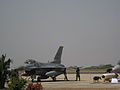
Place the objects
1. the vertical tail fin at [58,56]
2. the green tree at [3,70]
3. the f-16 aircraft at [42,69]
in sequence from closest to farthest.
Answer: the green tree at [3,70] → the f-16 aircraft at [42,69] → the vertical tail fin at [58,56]

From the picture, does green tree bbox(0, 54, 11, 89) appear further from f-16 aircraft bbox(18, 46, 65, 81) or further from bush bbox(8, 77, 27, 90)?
f-16 aircraft bbox(18, 46, 65, 81)

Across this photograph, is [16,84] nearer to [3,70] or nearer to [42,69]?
[3,70]

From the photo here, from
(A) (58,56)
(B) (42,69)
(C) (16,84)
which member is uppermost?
(A) (58,56)

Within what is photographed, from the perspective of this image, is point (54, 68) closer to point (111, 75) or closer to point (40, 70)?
point (40, 70)

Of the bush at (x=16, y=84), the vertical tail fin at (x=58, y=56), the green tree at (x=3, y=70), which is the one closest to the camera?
the bush at (x=16, y=84)

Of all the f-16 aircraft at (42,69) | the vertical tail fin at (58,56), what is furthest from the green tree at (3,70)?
the vertical tail fin at (58,56)

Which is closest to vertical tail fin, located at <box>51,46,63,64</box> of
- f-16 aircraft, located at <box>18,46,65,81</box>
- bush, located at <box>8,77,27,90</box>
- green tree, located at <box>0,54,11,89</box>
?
f-16 aircraft, located at <box>18,46,65,81</box>

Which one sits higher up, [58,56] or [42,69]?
[58,56]

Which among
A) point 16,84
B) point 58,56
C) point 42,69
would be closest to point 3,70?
point 16,84

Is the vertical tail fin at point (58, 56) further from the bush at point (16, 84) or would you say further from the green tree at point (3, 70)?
the bush at point (16, 84)

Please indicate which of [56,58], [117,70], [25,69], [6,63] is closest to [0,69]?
[6,63]

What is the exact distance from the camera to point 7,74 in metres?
26.0

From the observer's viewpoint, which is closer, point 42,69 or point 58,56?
point 42,69

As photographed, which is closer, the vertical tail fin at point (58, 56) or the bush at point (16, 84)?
the bush at point (16, 84)
